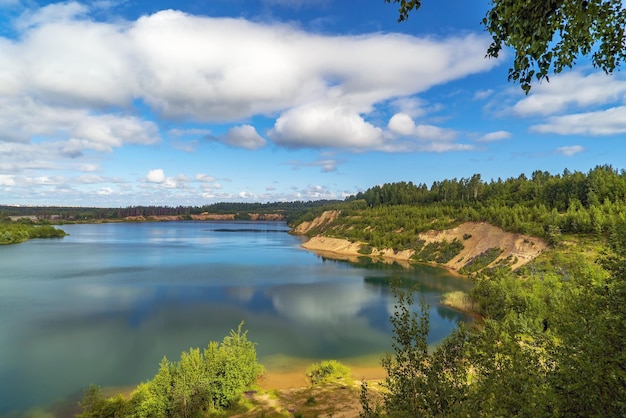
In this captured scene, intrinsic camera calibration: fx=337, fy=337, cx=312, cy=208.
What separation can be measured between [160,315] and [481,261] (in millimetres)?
65557

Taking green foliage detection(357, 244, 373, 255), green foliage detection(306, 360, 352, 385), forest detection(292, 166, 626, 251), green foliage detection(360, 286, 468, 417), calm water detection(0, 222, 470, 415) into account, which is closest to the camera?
green foliage detection(360, 286, 468, 417)

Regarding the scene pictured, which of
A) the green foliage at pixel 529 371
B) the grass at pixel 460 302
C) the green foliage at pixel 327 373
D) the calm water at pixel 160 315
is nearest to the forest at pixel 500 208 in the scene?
the calm water at pixel 160 315

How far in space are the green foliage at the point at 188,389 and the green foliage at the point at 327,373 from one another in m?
5.10

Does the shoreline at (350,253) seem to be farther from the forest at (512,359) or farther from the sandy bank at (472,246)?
the forest at (512,359)

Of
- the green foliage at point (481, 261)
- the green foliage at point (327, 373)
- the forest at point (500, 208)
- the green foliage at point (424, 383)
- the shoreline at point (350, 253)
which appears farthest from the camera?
the shoreline at point (350, 253)

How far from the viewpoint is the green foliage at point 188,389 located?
19.5 metres

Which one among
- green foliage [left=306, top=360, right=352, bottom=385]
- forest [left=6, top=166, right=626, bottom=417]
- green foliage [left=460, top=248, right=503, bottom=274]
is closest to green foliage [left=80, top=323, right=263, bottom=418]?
forest [left=6, top=166, right=626, bottom=417]

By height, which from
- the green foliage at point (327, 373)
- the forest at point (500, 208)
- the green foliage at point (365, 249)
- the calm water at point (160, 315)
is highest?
the forest at point (500, 208)

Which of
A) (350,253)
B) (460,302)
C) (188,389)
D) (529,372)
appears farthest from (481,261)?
(529,372)

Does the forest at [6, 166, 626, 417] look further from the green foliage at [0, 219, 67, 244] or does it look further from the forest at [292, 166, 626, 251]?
the green foliage at [0, 219, 67, 244]

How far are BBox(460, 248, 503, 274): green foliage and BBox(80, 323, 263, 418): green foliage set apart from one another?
63.0 metres

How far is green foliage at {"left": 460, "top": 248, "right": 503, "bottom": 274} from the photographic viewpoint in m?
73.6

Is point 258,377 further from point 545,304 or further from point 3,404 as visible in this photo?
point 545,304

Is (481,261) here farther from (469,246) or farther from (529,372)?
(529,372)
